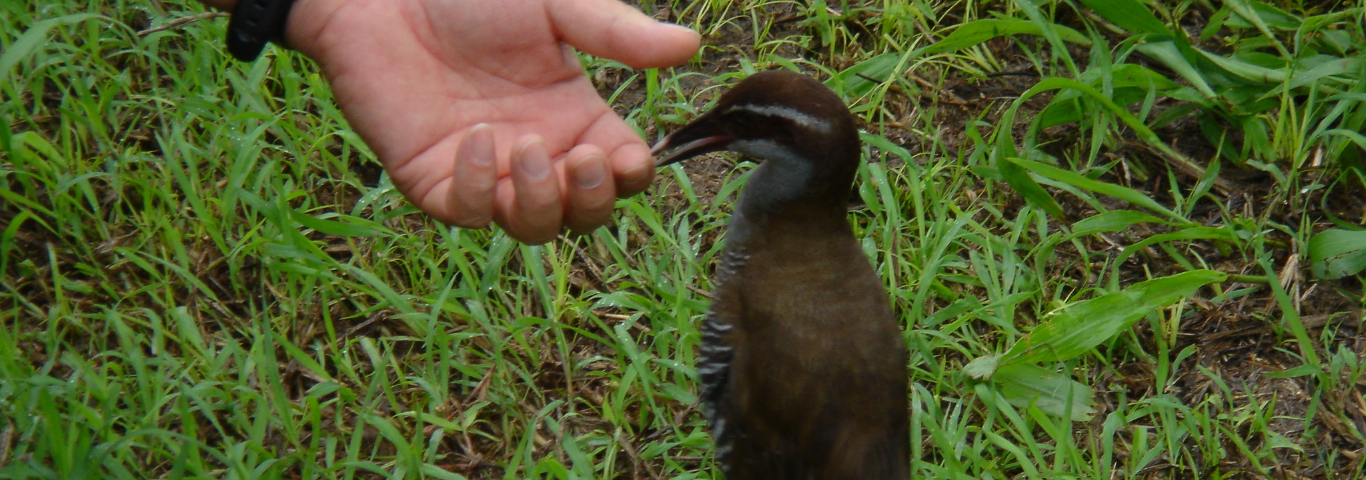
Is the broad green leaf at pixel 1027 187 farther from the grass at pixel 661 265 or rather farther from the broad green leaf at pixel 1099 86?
the broad green leaf at pixel 1099 86

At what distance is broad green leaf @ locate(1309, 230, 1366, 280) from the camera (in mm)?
4301

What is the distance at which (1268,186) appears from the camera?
475cm

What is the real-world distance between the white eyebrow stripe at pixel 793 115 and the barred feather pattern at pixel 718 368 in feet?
1.32

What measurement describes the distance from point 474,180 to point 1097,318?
225 centimetres

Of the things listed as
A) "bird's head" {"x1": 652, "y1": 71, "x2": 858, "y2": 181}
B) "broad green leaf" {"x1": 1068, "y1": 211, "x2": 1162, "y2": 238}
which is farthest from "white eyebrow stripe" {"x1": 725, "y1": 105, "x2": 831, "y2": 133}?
"broad green leaf" {"x1": 1068, "y1": 211, "x2": 1162, "y2": 238}

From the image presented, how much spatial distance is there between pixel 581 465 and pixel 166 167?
203 centimetres

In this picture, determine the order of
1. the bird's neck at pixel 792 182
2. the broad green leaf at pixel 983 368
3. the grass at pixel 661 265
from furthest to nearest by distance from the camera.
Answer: the broad green leaf at pixel 983 368
the grass at pixel 661 265
the bird's neck at pixel 792 182

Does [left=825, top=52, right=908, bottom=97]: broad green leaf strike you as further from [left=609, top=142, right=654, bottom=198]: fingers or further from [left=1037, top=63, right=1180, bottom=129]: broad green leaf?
[left=609, top=142, right=654, bottom=198]: fingers

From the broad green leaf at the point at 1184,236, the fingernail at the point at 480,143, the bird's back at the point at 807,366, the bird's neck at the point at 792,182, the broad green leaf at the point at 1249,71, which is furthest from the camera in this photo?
the broad green leaf at the point at 1249,71

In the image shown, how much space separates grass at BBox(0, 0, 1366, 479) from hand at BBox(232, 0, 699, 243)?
2.62ft

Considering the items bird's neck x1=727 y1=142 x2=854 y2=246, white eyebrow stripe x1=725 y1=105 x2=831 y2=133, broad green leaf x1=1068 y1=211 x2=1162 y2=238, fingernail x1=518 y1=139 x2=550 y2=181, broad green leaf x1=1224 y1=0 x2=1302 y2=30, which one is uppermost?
fingernail x1=518 y1=139 x2=550 y2=181

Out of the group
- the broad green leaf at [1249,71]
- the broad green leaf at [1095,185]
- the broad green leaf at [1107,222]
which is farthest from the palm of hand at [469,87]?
the broad green leaf at [1249,71]

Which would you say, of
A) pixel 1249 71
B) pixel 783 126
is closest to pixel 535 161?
pixel 783 126

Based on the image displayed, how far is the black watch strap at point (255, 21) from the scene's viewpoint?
3.39m
